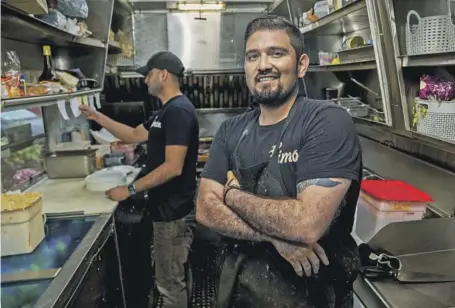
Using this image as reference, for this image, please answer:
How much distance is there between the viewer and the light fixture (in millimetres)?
4102

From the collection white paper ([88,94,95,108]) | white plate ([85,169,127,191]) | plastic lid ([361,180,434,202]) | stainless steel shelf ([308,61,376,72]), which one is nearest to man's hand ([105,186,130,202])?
white plate ([85,169,127,191])

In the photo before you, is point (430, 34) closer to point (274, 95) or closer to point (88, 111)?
point (274, 95)

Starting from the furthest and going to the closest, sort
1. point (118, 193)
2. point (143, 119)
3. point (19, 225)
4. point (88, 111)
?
point (143, 119), point (88, 111), point (118, 193), point (19, 225)

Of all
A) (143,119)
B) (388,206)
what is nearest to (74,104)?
(143,119)

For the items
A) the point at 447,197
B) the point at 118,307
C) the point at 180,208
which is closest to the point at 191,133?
the point at 180,208

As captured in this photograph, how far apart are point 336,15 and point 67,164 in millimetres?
2143

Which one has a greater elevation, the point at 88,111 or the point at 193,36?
the point at 193,36

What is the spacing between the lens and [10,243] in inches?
61.8

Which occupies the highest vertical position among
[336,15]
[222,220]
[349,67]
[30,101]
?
[336,15]

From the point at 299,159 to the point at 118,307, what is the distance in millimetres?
1587

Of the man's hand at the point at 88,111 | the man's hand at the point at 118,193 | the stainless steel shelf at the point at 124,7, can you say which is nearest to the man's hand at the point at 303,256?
the man's hand at the point at 118,193

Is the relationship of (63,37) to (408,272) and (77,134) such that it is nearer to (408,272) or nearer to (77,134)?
(77,134)

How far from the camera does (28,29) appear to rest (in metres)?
2.04

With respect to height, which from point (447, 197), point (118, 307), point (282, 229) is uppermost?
point (282, 229)
